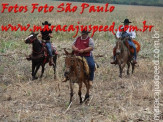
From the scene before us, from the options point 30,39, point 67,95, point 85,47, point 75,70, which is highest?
point 30,39

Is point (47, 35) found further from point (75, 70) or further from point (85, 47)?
point (75, 70)

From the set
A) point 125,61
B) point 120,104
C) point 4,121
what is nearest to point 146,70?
point 125,61

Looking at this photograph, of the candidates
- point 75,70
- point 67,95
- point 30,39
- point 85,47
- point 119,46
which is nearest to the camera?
point 75,70

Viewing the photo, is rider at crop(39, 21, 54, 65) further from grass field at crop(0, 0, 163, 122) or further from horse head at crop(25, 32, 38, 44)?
grass field at crop(0, 0, 163, 122)

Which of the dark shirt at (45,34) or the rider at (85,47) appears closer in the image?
the rider at (85,47)

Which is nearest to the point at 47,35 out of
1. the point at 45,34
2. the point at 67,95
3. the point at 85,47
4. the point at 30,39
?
the point at 45,34

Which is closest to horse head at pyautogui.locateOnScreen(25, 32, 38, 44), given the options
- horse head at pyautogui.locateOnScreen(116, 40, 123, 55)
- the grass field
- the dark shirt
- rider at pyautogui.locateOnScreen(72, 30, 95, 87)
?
the dark shirt

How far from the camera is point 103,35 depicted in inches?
986

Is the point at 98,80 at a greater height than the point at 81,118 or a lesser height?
greater

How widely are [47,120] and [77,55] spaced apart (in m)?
2.55

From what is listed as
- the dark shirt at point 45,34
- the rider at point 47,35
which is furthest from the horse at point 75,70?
the dark shirt at point 45,34

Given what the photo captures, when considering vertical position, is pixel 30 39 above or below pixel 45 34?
below

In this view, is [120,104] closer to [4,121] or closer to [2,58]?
[4,121]

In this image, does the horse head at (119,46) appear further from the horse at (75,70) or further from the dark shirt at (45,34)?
the horse at (75,70)
